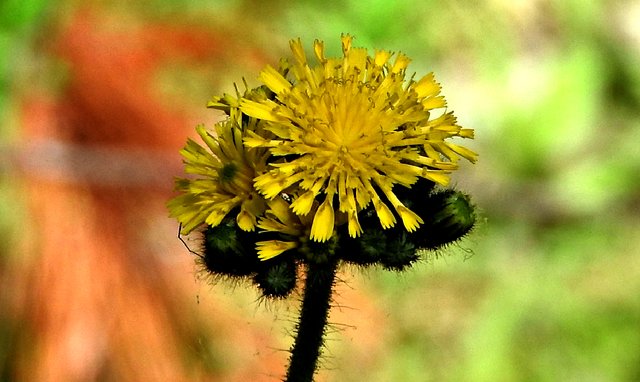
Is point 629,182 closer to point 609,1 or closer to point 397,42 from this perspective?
point 609,1

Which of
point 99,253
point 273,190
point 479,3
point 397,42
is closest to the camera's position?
point 273,190

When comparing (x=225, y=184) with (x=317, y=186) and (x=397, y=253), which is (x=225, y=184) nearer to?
(x=317, y=186)

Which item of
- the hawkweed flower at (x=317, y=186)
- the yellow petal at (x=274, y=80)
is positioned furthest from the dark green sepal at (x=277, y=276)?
the yellow petal at (x=274, y=80)

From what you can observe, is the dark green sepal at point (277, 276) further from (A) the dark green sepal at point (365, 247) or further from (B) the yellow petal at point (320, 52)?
(B) the yellow petal at point (320, 52)

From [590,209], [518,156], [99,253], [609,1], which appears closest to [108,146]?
[99,253]

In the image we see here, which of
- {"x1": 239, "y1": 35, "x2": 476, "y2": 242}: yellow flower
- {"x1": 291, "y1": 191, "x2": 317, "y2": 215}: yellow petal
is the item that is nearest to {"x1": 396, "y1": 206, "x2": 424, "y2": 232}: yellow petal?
{"x1": 239, "y1": 35, "x2": 476, "y2": 242}: yellow flower

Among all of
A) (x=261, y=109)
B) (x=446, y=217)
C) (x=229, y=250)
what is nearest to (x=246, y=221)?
(x=229, y=250)

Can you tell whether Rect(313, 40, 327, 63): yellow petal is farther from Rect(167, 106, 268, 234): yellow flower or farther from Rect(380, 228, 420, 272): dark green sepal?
Rect(380, 228, 420, 272): dark green sepal
